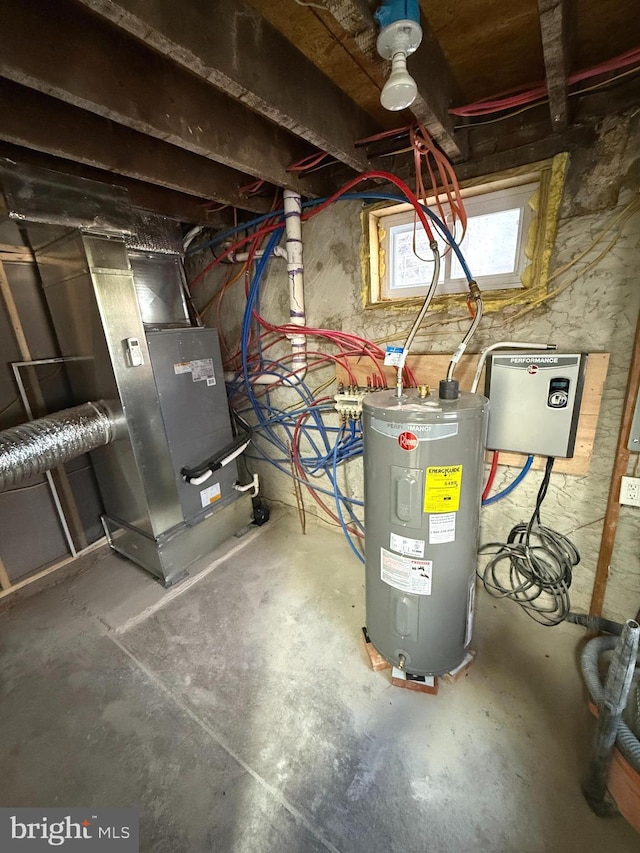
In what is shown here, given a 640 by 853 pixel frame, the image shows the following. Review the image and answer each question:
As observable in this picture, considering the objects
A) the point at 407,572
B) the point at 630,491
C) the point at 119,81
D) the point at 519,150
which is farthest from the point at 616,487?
the point at 119,81

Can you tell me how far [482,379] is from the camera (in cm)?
148

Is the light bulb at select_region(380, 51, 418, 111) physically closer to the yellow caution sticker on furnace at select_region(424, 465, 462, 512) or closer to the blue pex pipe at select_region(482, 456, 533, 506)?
the yellow caution sticker on furnace at select_region(424, 465, 462, 512)

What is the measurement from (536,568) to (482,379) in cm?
88

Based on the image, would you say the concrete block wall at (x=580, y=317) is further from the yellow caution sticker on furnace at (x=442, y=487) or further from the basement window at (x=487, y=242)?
the yellow caution sticker on furnace at (x=442, y=487)

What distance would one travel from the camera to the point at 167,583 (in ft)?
6.07

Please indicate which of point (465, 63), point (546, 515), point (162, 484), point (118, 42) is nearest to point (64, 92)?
point (118, 42)

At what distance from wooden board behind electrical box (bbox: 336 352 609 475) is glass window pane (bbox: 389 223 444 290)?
0.40 metres

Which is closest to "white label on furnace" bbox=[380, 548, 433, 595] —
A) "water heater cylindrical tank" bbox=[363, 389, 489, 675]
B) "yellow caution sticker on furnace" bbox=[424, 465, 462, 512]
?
"water heater cylindrical tank" bbox=[363, 389, 489, 675]

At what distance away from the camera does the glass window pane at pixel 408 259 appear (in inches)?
63.8

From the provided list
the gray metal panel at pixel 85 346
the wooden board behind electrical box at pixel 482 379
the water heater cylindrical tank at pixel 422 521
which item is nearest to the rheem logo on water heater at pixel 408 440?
the water heater cylindrical tank at pixel 422 521

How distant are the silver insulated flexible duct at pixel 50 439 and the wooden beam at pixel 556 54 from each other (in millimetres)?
1992

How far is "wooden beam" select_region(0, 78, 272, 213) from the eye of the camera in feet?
3.53

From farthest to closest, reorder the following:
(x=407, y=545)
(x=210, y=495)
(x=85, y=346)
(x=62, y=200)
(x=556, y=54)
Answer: (x=210, y=495) → (x=85, y=346) → (x=62, y=200) → (x=407, y=545) → (x=556, y=54)

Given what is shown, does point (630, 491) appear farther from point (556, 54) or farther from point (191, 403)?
point (191, 403)
